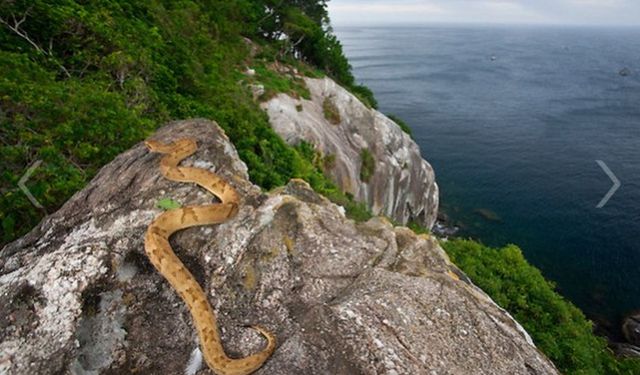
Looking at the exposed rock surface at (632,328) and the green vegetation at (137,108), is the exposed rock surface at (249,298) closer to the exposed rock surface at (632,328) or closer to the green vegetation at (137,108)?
the green vegetation at (137,108)

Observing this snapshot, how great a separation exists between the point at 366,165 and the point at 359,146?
188 centimetres

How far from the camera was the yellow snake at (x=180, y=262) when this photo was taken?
5.50 metres

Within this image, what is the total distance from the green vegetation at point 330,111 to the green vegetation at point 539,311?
1538 centimetres

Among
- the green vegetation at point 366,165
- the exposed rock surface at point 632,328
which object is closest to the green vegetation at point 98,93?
the green vegetation at point 366,165

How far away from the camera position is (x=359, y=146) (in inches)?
1383

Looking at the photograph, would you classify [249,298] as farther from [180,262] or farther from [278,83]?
[278,83]

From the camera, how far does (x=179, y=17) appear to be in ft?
89.1

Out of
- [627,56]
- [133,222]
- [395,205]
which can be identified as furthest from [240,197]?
[627,56]

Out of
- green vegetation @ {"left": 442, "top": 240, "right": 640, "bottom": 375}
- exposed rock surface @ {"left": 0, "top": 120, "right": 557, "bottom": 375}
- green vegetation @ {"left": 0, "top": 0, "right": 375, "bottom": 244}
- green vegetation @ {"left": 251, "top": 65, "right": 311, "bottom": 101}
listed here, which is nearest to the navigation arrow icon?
green vegetation @ {"left": 442, "top": 240, "right": 640, "bottom": 375}

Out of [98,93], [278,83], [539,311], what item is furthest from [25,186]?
[278,83]

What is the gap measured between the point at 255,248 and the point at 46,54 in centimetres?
1343

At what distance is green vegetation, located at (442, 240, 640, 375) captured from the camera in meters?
19.5

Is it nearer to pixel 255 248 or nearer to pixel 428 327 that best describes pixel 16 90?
pixel 255 248

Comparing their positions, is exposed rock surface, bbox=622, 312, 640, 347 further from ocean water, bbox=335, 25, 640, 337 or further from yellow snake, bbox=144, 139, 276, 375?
yellow snake, bbox=144, 139, 276, 375
